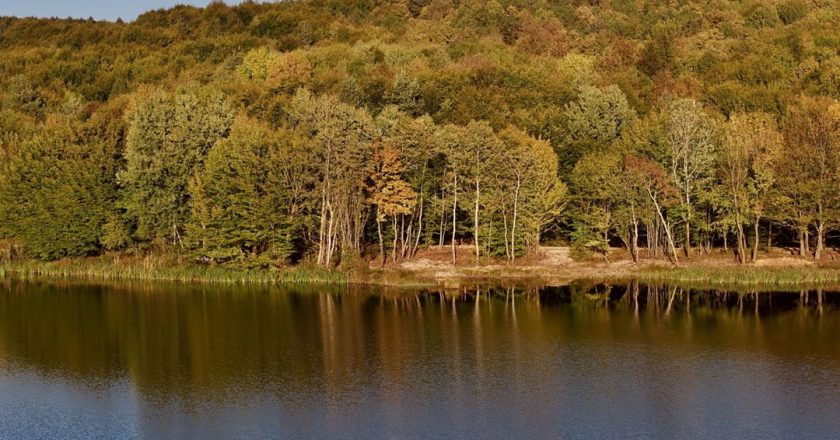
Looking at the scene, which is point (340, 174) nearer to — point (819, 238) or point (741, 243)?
point (741, 243)

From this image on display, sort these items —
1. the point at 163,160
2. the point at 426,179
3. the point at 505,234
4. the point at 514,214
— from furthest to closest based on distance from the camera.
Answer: the point at 426,179 < the point at 163,160 < the point at 505,234 < the point at 514,214

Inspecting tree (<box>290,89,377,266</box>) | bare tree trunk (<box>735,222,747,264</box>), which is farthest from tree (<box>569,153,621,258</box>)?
tree (<box>290,89,377,266</box>)

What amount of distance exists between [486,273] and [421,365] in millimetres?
27445

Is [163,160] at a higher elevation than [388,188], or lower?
higher

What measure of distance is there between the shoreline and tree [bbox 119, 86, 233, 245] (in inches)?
132

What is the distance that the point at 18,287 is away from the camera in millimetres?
65562

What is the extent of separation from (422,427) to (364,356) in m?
11.0

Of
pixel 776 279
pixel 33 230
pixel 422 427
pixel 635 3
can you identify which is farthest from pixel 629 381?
pixel 635 3

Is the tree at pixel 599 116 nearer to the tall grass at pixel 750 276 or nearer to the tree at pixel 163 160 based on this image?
the tall grass at pixel 750 276

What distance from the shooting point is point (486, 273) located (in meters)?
67.2

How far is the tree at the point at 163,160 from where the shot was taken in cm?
7031

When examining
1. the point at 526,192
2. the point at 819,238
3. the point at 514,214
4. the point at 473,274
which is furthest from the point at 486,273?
the point at 819,238

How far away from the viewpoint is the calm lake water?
32375mm

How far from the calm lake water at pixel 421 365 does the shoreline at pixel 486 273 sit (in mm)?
3710
